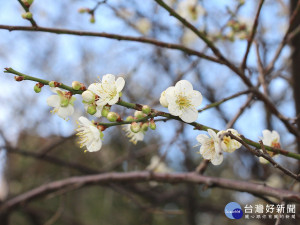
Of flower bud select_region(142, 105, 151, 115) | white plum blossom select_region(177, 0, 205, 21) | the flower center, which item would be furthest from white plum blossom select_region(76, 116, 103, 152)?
white plum blossom select_region(177, 0, 205, 21)

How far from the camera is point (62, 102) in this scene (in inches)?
43.6

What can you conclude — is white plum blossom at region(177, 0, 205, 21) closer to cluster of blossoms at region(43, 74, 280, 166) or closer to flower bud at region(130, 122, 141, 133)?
cluster of blossoms at region(43, 74, 280, 166)

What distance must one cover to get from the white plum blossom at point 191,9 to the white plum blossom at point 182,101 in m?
1.70

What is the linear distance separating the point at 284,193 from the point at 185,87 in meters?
0.60

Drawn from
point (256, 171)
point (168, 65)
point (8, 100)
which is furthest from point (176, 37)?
point (8, 100)

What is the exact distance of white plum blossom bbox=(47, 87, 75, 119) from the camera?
3.63 ft

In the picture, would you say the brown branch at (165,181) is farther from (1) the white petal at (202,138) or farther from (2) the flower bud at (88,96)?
(2) the flower bud at (88,96)

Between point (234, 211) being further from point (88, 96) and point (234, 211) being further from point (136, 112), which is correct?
point (88, 96)

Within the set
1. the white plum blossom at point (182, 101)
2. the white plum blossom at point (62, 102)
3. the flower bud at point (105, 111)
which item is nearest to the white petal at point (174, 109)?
the white plum blossom at point (182, 101)

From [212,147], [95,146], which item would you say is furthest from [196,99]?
[95,146]

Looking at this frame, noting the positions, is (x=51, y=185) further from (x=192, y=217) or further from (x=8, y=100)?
(x=8, y=100)

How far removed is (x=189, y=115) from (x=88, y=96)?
1.19 feet

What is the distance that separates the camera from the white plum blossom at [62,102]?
3.63ft

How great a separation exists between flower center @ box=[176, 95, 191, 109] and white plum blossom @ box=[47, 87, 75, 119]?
1.32ft
